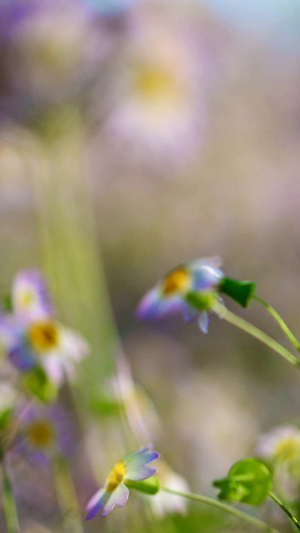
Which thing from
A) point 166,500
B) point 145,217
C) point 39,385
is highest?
point 145,217

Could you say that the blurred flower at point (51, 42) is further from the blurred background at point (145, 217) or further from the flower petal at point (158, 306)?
the flower petal at point (158, 306)

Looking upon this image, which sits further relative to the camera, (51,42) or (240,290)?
(51,42)

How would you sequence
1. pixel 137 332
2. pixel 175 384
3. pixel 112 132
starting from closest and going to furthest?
pixel 112 132 → pixel 175 384 → pixel 137 332

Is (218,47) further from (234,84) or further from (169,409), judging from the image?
(234,84)

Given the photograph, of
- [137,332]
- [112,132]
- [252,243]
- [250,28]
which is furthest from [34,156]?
[250,28]

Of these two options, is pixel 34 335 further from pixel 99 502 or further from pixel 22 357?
pixel 99 502

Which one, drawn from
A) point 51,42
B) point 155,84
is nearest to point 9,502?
point 51,42

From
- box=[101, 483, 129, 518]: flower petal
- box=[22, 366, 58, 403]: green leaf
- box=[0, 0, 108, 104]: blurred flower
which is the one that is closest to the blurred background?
box=[0, 0, 108, 104]: blurred flower

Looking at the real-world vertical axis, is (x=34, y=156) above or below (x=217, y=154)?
below
